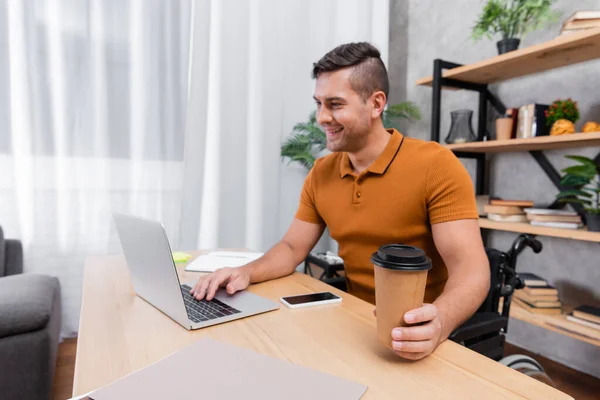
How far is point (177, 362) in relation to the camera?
0.60 m

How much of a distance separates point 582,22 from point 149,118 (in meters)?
2.18

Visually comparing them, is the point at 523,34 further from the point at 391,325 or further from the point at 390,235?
the point at 391,325

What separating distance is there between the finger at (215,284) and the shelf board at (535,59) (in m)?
1.65

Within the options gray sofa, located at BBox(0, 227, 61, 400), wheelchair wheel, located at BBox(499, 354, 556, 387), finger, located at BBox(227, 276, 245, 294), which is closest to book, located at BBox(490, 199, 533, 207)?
wheelchair wheel, located at BBox(499, 354, 556, 387)

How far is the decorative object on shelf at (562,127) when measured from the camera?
1.74 metres

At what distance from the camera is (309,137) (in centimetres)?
256

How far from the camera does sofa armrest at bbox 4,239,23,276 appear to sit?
6.59ft

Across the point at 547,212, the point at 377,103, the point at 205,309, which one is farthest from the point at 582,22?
the point at 205,309

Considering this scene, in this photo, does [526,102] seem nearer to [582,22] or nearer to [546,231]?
[582,22]

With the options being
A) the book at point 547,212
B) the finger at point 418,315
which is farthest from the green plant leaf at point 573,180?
the finger at point 418,315

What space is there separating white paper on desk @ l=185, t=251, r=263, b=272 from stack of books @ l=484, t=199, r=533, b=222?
128cm

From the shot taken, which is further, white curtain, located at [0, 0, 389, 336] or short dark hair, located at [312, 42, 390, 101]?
white curtain, located at [0, 0, 389, 336]

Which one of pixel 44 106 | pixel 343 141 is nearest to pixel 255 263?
pixel 343 141

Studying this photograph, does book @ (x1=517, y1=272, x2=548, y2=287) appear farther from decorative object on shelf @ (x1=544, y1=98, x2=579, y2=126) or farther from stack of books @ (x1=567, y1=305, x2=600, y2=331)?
decorative object on shelf @ (x1=544, y1=98, x2=579, y2=126)
